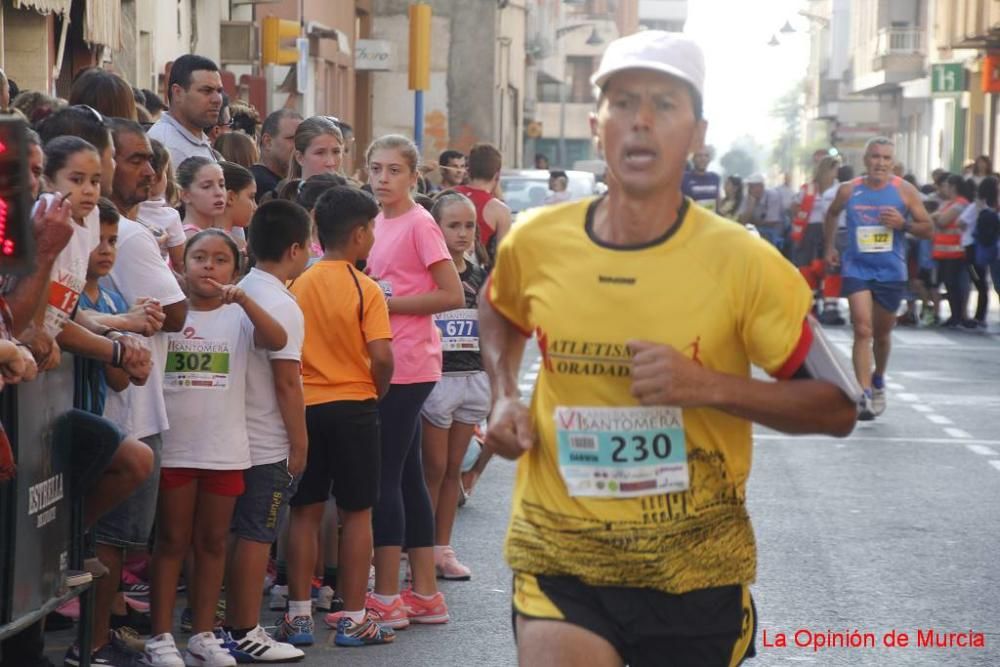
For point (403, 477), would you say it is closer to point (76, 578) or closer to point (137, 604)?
point (137, 604)

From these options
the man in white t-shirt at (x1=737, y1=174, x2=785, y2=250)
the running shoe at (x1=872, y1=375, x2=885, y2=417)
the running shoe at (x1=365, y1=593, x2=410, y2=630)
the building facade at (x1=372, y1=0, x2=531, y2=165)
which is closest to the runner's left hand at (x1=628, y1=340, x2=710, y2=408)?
the running shoe at (x1=365, y1=593, x2=410, y2=630)

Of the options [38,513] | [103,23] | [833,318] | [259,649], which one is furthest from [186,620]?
[833,318]

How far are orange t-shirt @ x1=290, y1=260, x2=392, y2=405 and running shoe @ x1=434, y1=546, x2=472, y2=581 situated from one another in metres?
1.68

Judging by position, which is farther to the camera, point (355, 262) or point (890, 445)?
point (890, 445)

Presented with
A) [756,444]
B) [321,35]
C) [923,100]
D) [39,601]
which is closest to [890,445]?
[756,444]

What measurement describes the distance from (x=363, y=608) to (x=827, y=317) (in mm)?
18953

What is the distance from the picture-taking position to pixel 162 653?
6875 mm

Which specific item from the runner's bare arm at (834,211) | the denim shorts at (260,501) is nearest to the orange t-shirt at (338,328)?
the denim shorts at (260,501)

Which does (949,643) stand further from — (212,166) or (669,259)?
(669,259)

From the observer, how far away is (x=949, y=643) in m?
7.62

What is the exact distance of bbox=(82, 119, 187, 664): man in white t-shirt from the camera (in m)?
6.69

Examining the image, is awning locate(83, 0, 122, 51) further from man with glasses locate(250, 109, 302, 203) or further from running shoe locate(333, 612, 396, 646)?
running shoe locate(333, 612, 396, 646)

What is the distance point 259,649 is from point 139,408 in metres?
1.08

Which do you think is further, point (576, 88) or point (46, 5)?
point (576, 88)
